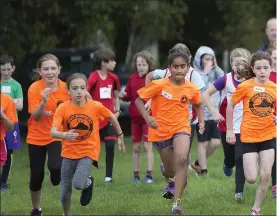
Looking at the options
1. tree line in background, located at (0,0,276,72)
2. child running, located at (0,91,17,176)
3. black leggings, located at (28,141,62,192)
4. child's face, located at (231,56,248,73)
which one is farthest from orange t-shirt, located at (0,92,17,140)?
tree line in background, located at (0,0,276,72)

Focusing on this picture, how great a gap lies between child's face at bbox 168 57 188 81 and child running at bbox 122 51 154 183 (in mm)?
3048

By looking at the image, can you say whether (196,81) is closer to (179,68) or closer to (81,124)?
(179,68)

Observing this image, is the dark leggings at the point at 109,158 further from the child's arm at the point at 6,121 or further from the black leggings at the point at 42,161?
the child's arm at the point at 6,121

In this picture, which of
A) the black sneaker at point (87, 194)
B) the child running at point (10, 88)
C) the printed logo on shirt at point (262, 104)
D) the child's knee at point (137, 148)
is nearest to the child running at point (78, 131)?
the black sneaker at point (87, 194)

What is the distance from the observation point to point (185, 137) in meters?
9.66

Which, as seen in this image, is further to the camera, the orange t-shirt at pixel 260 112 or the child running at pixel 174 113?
the child running at pixel 174 113

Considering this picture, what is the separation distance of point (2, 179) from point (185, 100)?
4121 millimetres

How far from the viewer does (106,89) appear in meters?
13.0

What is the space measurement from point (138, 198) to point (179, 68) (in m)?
2.15

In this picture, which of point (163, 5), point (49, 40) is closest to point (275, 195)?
point (49, 40)

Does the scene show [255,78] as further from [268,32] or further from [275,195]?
[268,32]

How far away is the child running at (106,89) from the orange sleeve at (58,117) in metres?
3.57

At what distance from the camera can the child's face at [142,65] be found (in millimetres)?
12820

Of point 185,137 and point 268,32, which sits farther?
point 268,32
